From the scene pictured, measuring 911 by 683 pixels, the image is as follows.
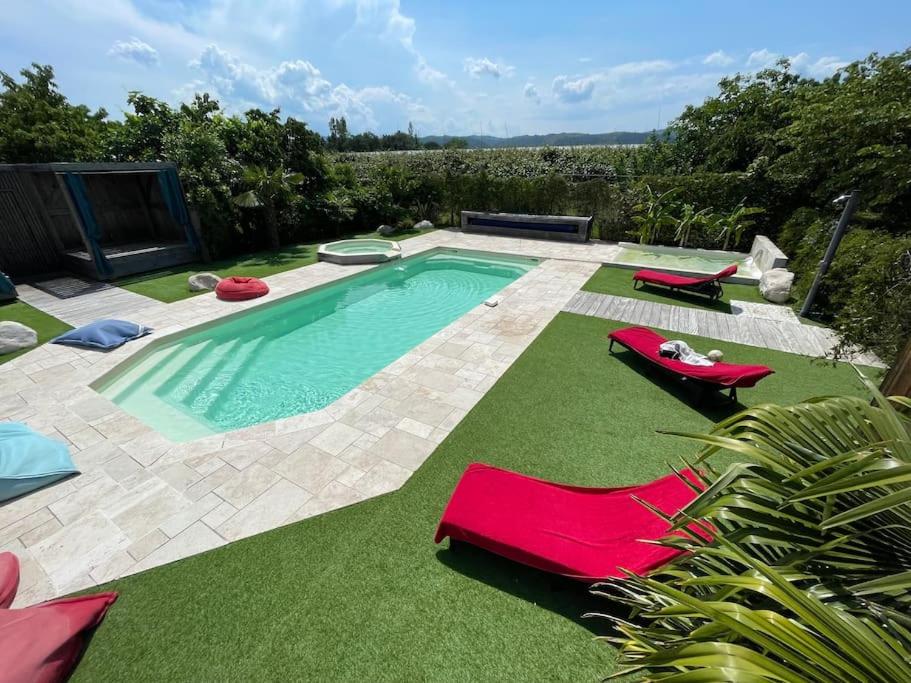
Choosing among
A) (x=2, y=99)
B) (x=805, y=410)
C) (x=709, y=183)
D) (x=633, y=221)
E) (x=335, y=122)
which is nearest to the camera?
(x=805, y=410)

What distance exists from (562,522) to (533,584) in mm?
617

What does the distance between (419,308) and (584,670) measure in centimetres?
910

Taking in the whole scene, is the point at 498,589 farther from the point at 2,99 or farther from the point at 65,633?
the point at 2,99

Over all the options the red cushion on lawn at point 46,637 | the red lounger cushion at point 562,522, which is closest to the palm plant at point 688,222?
the red lounger cushion at point 562,522

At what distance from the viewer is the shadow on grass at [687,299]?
386 inches

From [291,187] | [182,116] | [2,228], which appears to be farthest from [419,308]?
[182,116]

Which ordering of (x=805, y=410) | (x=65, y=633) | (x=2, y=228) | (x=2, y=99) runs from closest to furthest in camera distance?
1. (x=805, y=410)
2. (x=65, y=633)
3. (x=2, y=228)
4. (x=2, y=99)

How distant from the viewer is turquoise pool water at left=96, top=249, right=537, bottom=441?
22.3 feet

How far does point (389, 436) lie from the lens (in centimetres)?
530

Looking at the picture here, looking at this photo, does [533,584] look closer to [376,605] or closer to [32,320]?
[376,605]

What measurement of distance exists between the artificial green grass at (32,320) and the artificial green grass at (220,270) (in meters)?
2.06

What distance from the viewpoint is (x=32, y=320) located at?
29.3 ft

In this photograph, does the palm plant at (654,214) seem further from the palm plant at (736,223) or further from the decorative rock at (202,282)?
the decorative rock at (202,282)

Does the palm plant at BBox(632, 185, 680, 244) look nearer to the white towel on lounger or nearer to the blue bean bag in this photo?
the white towel on lounger
